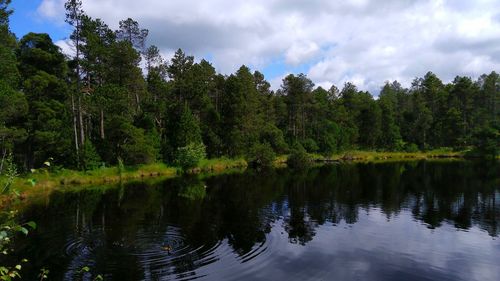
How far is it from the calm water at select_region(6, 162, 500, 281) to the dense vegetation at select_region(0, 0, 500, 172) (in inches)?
427

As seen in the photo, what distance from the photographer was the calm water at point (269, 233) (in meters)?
21.4

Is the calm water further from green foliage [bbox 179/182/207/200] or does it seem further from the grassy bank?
the grassy bank

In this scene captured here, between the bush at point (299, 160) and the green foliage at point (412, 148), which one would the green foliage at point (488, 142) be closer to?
the green foliage at point (412, 148)

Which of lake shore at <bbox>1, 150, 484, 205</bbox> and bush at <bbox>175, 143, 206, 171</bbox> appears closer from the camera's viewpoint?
lake shore at <bbox>1, 150, 484, 205</bbox>

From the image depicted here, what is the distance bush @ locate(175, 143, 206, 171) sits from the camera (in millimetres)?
68625

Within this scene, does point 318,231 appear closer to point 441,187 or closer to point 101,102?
point 441,187

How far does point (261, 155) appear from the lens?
8119 centimetres

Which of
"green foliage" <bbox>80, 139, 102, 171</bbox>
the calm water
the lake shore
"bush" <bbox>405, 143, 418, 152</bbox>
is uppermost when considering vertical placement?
"green foliage" <bbox>80, 139, 102, 171</bbox>

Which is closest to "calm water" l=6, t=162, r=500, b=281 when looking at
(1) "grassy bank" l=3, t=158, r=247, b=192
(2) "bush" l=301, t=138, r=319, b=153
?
(1) "grassy bank" l=3, t=158, r=247, b=192

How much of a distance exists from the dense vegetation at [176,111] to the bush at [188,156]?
215mm

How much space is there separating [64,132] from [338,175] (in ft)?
133

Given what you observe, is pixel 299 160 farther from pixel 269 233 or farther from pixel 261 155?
pixel 269 233

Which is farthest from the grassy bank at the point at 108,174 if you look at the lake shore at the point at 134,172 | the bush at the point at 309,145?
the bush at the point at 309,145

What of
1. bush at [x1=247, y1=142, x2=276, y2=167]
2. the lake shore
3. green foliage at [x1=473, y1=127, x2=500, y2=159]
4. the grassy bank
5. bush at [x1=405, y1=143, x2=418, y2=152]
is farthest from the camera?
bush at [x1=405, y1=143, x2=418, y2=152]
